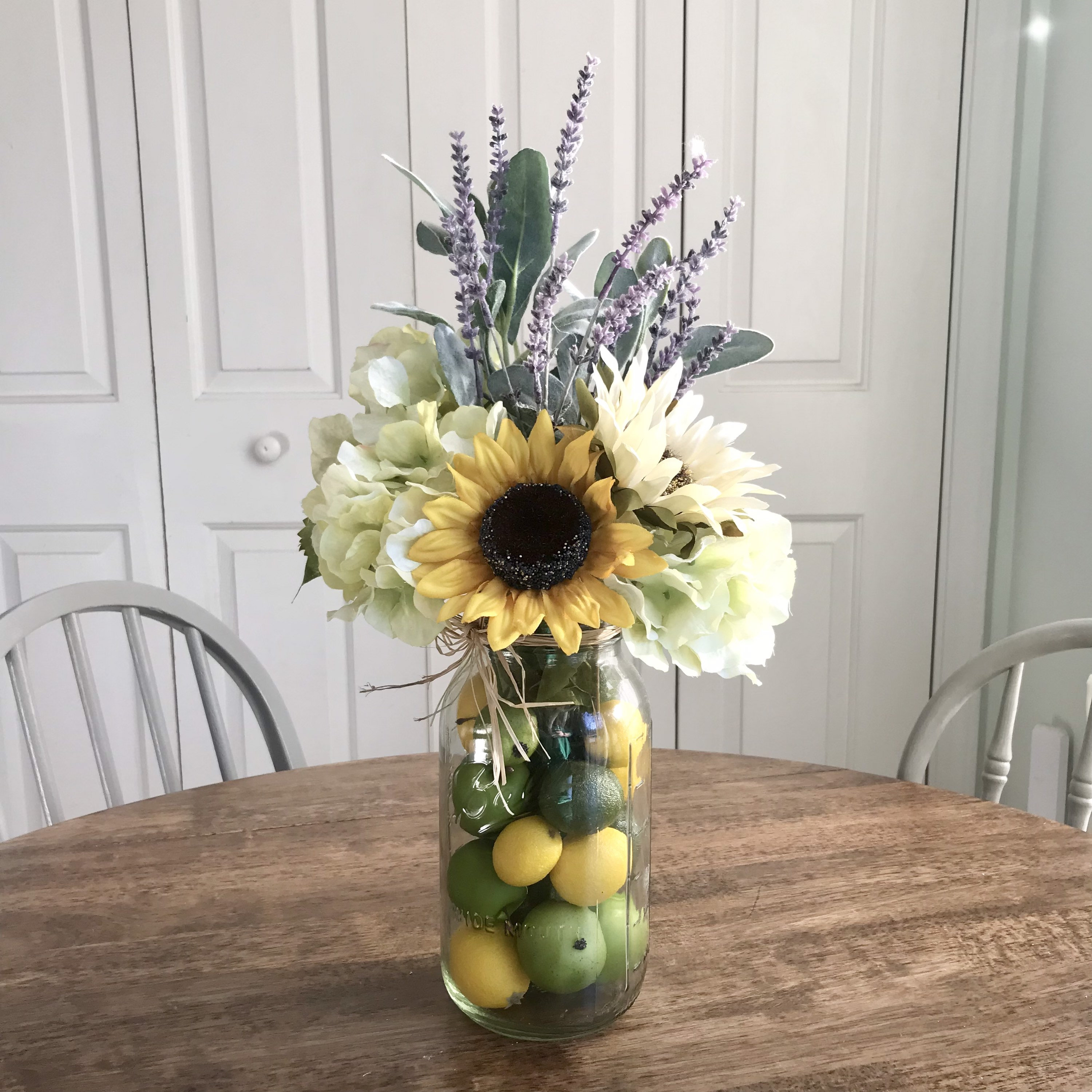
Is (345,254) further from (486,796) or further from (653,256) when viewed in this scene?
(486,796)

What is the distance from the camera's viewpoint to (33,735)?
1.09 metres

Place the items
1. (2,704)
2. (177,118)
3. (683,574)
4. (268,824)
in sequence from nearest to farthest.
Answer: (683,574)
(268,824)
(177,118)
(2,704)

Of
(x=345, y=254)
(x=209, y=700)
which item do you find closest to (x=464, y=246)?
(x=209, y=700)

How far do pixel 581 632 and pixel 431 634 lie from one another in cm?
9

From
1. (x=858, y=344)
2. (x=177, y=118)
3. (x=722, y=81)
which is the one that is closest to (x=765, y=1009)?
(x=858, y=344)

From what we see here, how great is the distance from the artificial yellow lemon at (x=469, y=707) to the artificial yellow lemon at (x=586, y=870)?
0.09m

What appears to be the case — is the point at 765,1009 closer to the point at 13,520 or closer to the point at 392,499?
the point at 392,499

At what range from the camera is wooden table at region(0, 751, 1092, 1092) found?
1.95ft

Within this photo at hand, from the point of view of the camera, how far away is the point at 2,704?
6.18ft

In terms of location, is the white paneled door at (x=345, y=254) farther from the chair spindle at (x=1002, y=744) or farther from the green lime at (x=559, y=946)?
the green lime at (x=559, y=946)

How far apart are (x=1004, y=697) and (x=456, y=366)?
82cm

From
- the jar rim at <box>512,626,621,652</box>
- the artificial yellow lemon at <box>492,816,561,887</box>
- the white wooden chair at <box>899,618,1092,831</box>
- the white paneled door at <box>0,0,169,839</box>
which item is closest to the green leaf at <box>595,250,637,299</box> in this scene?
Answer: the jar rim at <box>512,626,621,652</box>

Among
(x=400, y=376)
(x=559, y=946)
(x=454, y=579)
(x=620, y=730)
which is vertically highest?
(x=400, y=376)

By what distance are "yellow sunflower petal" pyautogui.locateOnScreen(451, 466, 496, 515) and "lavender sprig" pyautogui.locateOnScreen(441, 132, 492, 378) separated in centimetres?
8
